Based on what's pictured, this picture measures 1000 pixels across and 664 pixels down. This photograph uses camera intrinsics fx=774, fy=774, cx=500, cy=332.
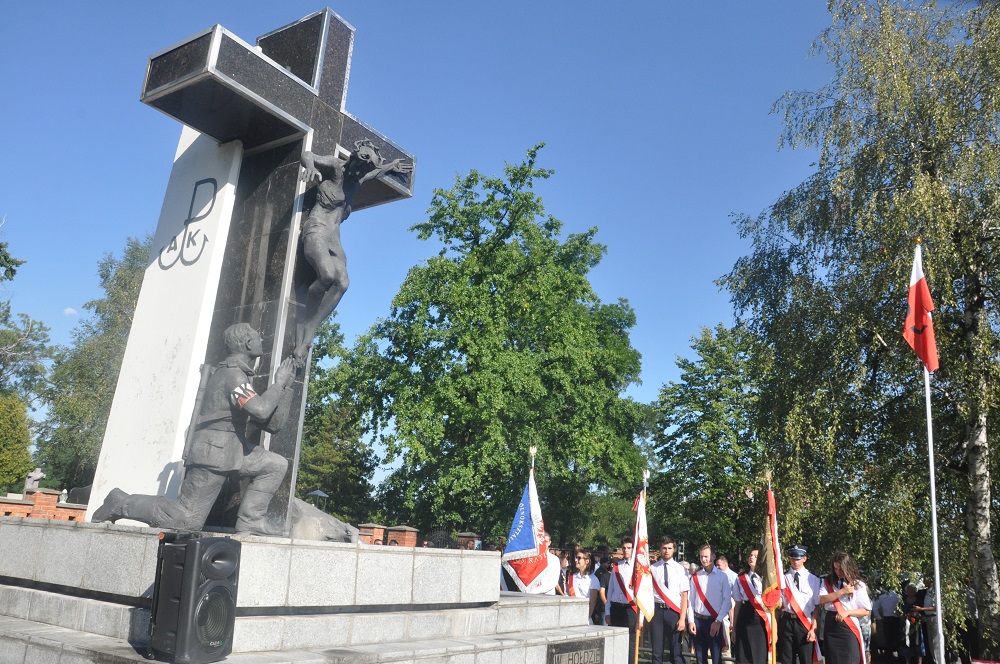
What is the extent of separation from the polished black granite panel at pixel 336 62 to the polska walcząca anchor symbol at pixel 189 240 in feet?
5.21

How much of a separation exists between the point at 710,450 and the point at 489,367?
12.9 metres

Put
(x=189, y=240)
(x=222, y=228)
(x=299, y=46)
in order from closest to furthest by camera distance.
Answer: (x=222, y=228)
(x=189, y=240)
(x=299, y=46)

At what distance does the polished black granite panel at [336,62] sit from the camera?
8.59m

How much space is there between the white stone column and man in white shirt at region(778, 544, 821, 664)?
6.94 meters

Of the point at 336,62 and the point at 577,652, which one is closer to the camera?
the point at 577,652

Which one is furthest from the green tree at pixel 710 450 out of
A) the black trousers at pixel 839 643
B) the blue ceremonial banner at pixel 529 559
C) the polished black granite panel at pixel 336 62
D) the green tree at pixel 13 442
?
the green tree at pixel 13 442

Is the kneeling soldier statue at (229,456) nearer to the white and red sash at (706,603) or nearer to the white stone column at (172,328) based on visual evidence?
the white stone column at (172,328)

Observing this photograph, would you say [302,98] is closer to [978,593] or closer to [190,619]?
[190,619]

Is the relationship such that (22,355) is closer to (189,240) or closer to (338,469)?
(338,469)

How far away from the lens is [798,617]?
9.27 meters

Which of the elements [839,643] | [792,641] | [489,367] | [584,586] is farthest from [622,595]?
[489,367]

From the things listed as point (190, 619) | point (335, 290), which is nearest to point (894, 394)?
point (335, 290)

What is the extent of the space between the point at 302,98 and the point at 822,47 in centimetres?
1042

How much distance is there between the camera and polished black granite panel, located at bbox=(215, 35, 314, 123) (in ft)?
24.5
